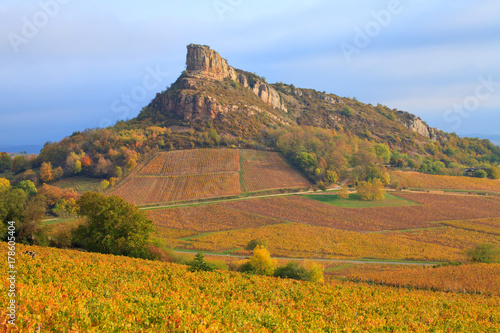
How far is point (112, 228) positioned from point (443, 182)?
8318cm

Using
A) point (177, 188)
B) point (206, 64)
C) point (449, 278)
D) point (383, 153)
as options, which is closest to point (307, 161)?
point (383, 153)

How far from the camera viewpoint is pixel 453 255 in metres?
39.8

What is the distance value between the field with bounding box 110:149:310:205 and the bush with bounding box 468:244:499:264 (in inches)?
1664

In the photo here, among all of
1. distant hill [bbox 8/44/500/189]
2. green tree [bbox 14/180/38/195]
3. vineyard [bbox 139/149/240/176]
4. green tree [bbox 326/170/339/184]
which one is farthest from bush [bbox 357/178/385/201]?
green tree [bbox 14/180/38/195]

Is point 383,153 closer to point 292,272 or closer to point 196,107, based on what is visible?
point 196,107

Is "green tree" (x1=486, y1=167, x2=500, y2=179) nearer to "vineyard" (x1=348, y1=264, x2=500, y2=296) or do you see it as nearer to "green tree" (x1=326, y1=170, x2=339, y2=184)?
"green tree" (x1=326, y1=170, x2=339, y2=184)

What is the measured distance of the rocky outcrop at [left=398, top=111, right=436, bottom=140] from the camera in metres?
166

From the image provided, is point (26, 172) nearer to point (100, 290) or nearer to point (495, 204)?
point (100, 290)

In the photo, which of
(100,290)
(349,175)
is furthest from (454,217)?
(100,290)

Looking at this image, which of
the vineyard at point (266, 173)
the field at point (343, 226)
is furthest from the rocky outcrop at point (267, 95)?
the field at point (343, 226)

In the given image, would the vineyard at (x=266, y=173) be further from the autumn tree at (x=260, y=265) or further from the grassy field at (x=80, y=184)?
the autumn tree at (x=260, y=265)

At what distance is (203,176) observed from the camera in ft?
249

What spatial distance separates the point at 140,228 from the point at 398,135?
136402mm

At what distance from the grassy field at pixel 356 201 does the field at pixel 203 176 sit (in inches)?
315
